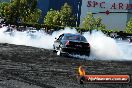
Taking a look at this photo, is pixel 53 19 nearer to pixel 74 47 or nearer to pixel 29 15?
pixel 29 15

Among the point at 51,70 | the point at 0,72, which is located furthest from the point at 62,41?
the point at 0,72

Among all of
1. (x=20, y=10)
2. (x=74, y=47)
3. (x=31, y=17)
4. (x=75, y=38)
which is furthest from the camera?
(x=31, y=17)

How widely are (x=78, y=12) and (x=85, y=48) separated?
9241 cm

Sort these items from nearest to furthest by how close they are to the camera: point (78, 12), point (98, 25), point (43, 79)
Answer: point (43, 79) → point (98, 25) → point (78, 12)

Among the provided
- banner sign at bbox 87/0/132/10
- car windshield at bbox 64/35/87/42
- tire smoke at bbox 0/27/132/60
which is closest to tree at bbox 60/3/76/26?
banner sign at bbox 87/0/132/10

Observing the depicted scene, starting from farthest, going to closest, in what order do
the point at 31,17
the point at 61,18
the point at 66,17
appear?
the point at 66,17, the point at 61,18, the point at 31,17

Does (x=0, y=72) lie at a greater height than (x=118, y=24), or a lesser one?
greater

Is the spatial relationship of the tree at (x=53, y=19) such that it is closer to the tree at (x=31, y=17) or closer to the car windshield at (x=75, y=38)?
the tree at (x=31, y=17)

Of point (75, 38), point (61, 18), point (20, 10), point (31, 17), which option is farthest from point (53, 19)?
point (75, 38)

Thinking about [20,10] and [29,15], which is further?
[29,15]

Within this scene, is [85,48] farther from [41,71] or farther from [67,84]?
[67,84]

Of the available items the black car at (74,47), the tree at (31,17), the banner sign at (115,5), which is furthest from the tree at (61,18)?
the black car at (74,47)

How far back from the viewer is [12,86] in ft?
33.4

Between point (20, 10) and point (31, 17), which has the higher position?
point (20, 10)
